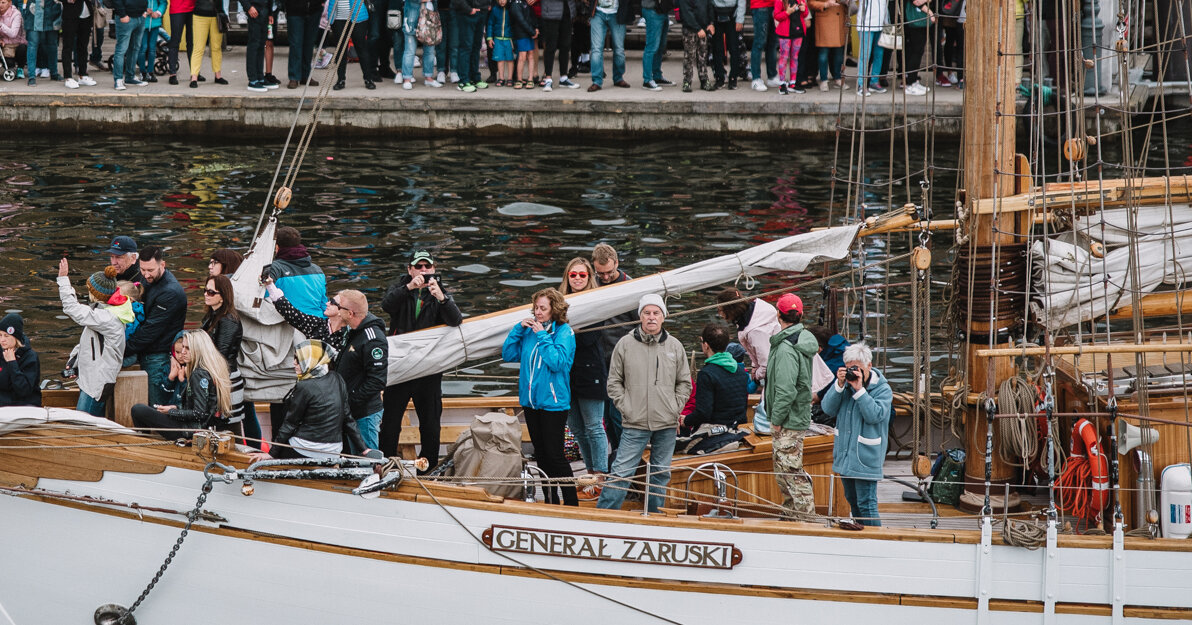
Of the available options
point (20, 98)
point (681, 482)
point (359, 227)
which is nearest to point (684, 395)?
point (681, 482)

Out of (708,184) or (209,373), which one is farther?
(708,184)

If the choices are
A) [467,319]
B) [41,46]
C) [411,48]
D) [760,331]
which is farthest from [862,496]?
[41,46]

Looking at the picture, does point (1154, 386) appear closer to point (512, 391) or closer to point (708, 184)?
point (512, 391)

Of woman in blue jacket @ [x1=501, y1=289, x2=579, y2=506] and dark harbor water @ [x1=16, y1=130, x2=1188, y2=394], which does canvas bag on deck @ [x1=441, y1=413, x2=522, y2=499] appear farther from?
dark harbor water @ [x1=16, y1=130, x2=1188, y2=394]

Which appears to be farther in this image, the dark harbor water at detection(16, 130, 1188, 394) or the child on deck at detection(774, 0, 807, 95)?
the child on deck at detection(774, 0, 807, 95)

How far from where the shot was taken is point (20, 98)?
22.6m

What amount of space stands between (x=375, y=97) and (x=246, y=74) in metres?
3.20

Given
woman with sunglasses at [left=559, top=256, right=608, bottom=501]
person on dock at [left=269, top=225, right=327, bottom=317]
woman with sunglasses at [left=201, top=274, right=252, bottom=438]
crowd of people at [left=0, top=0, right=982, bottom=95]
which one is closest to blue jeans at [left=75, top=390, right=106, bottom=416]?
woman with sunglasses at [left=201, top=274, right=252, bottom=438]

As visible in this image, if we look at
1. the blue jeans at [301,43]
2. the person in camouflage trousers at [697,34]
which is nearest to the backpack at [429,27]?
the blue jeans at [301,43]

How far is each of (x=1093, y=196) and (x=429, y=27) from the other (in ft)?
48.4

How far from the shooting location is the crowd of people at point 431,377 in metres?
7.73

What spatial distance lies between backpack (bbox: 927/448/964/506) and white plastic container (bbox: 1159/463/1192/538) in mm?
1275

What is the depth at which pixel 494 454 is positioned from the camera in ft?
26.7

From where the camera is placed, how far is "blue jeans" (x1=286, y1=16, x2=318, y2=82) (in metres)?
21.9
